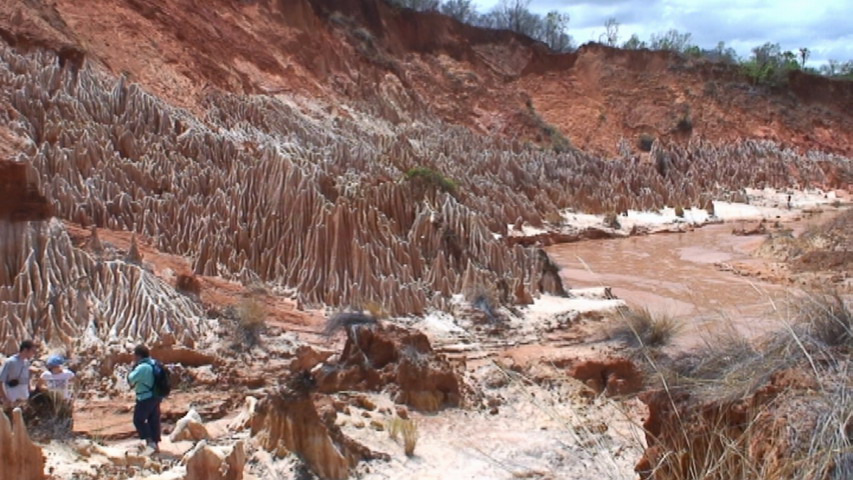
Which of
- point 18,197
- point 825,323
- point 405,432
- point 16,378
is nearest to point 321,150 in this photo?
point 18,197

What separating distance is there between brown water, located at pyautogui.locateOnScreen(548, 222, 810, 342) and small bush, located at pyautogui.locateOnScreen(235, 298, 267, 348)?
4.55m

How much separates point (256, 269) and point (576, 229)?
12570mm

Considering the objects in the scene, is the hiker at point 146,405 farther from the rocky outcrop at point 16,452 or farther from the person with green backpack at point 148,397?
the rocky outcrop at point 16,452

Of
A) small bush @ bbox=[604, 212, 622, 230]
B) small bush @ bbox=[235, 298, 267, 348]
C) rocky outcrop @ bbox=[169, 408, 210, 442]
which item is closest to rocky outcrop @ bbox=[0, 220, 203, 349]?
small bush @ bbox=[235, 298, 267, 348]

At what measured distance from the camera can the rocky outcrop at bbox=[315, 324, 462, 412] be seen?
859 cm

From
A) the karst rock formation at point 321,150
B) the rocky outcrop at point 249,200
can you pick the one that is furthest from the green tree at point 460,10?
the rocky outcrop at point 249,200

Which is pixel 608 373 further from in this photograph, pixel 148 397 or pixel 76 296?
pixel 76 296

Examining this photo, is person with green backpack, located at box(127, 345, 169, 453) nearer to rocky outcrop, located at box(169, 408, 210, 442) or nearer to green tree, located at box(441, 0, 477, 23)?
rocky outcrop, located at box(169, 408, 210, 442)

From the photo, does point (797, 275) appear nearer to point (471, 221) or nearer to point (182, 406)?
point (471, 221)

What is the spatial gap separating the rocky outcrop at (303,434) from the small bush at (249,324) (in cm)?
316

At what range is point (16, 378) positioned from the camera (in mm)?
6547

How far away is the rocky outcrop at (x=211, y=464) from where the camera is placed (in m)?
5.38

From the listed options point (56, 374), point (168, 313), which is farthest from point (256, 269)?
point (56, 374)

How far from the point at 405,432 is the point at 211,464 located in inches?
91.4
